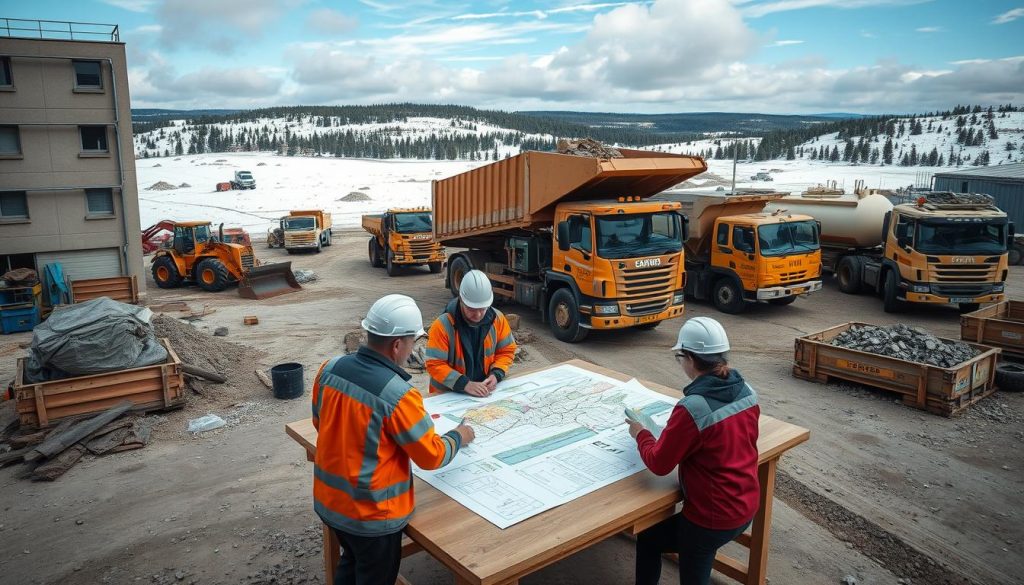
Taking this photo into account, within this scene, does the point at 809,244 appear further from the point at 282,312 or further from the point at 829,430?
the point at 282,312

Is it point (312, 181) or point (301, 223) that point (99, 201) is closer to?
point (301, 223)

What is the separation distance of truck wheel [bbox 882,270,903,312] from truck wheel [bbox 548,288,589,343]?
6.82m

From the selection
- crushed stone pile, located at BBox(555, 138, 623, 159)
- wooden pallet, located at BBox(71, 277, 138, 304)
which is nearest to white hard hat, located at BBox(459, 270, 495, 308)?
crushed stone pile, located at BBox(555, 138, 623, 159)

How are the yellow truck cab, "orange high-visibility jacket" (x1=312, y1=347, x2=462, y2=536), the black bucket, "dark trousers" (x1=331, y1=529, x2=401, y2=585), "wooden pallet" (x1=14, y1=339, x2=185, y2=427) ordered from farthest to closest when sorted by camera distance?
1. the yellow truck cab
2. the black bucket
3. "wooden pallet" (x1=14, y1=339, x2=185, y2=427)
4. "dark trousers" (x1=331, y1=529, x2=401, y2=585)
5. "orange high-visibility jacket" (x1=312, y1=347, x2=462, y2=536)

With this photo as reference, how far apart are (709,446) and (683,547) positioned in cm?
67

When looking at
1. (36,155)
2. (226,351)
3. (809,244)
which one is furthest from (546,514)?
(36,155)

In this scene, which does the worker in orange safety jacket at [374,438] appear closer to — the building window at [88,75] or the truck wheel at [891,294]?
the truck wheel at [891,294]

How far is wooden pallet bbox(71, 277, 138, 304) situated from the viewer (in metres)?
15.8

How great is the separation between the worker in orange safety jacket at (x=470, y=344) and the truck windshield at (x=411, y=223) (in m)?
15.8

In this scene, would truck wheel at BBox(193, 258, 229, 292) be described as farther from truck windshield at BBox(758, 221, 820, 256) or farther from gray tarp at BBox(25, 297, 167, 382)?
truck windshield at BBox(758, 221, 820, 256)

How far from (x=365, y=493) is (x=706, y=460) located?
1638 millimetres

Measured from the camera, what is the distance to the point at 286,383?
9000 millimetres

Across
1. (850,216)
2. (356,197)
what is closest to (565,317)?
(850,216)

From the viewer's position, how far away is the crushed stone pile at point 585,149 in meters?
11.8
